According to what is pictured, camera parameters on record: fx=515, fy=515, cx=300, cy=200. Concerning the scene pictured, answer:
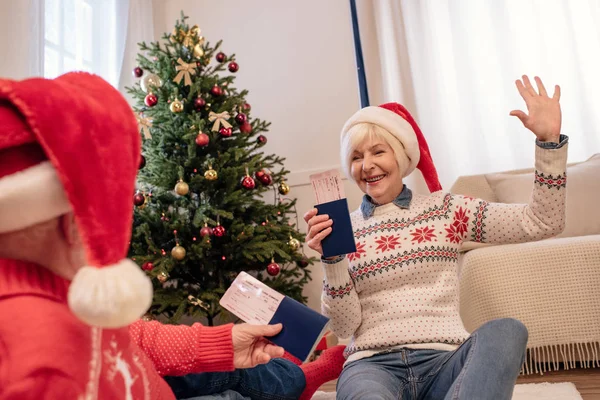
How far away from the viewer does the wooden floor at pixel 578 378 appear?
155 cm

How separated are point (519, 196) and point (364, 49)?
1.22 m

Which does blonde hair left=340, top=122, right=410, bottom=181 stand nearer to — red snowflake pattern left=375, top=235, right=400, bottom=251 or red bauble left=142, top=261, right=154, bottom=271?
red snowflake pattern left=375, top=235, right=400, bottom=251

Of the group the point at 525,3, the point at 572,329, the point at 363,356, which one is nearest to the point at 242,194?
the point at 363,356

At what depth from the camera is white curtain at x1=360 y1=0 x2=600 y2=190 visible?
2531 mm

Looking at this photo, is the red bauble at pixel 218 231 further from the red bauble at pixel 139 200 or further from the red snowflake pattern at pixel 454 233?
the red snowflake pattern at pixel 454 233

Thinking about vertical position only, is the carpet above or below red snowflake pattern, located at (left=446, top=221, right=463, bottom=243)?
below

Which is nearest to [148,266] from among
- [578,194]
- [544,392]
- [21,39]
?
[21,39]

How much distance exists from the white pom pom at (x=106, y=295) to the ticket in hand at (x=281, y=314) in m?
0.55

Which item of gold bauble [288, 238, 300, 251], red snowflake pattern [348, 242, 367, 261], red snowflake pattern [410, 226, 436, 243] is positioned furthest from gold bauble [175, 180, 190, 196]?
red snowflake pattern [410, 226, 436, 243]

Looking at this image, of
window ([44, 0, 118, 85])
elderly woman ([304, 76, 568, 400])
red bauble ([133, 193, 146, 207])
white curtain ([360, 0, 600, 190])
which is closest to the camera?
elderly woman ([304, 76, 568, 400])

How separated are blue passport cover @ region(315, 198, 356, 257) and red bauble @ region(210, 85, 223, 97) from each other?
47.8 inches

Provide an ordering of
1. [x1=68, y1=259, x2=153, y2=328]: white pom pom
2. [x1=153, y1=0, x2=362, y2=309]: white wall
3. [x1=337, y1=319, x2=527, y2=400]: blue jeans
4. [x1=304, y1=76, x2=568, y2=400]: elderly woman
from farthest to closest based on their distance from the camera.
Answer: [x1=153, y1=0, x2=362, y2=309]: white wall
[x1=304, y1=76, x2=568, y2=400]: elderly woman
[x1=337, y1=319, x2=527, y2=400]: blue jeans
[x1=68, y1=259, x2=153, y2=328]: white pom pom

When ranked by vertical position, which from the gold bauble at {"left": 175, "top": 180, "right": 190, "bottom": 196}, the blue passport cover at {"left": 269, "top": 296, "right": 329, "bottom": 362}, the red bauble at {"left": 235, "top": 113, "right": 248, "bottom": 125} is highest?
the red bauble at {"left": 235, "top": 113, "right": 248, "bottom": 125}

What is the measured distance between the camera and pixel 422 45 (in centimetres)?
280
